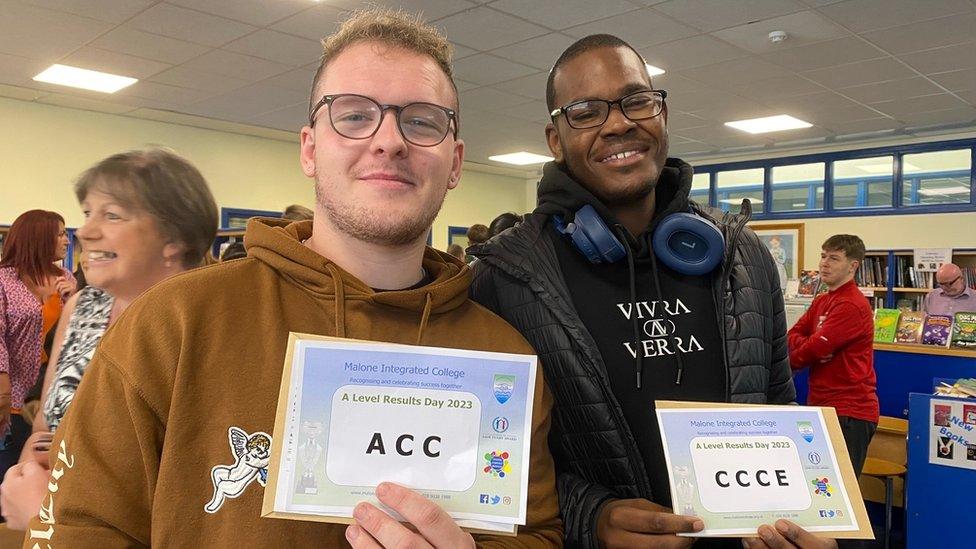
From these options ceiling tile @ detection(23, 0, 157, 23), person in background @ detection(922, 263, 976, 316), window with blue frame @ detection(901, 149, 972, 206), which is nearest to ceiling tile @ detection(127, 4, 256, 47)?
ceiling tile @ detection(23, 0, 157, 23)

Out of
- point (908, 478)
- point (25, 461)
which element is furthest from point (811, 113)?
point (25, 461)

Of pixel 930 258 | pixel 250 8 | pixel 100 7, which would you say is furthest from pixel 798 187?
pixel 100 7

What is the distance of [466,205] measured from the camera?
1228 cm

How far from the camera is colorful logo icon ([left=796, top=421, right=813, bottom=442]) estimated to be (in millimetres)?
1220

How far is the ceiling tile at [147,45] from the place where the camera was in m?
5.38

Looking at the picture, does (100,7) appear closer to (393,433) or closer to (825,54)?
(393,433)

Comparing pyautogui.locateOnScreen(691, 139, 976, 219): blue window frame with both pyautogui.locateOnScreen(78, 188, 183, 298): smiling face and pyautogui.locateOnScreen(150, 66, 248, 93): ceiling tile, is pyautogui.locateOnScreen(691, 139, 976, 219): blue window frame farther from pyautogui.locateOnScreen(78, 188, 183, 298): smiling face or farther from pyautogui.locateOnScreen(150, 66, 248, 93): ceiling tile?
pyautogui.locateOnScreen(78, 188, 183, 298): smiling face

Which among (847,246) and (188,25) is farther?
(188,25)

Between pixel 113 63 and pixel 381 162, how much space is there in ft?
20.6

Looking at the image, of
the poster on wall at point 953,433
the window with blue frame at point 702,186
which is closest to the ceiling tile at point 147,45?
the poster on wall at point 953,433

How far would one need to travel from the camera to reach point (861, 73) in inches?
239

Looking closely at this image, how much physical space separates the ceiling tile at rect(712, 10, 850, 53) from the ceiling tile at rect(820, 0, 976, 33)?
11cm

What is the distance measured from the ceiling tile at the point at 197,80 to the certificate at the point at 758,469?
21.0ft

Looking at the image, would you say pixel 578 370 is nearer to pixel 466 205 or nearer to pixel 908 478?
pixel 908 478
